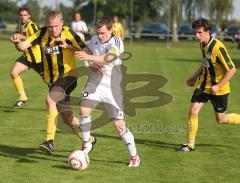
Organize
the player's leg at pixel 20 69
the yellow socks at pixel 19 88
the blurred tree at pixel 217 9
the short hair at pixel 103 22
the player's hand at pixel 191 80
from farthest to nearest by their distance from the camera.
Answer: the blurred tree at pixel 217 9, the yellow socks at pixel 19 88, the player's leg at pixel 20 69, the player's hand at pixel 191 80, the short hair at pixel 103 22

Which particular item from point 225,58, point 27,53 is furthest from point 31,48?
point 225,58

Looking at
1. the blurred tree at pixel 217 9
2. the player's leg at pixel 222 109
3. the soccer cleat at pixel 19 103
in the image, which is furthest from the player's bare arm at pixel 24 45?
the blurred tree at pixel 217 9

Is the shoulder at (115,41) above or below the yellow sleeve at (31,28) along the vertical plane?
above

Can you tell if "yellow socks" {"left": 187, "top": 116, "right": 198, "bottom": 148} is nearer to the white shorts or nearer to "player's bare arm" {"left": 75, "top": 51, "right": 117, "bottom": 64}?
the white shorts

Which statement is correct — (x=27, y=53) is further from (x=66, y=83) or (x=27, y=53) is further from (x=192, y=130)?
(x=192, y=130)

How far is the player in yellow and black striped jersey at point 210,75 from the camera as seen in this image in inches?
331

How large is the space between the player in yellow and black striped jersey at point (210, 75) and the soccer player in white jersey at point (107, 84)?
136 centimetres

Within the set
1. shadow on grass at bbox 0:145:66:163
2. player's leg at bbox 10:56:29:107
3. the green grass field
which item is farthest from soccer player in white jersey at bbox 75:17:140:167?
player's leg at bbox 10:56:29:107

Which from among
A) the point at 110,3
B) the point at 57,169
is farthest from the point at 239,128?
the point at 110,3

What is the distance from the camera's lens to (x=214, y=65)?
28.3ft

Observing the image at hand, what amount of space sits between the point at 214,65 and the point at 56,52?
91.0 inches

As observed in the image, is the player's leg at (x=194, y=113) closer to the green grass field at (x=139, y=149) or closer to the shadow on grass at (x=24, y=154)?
the green grass field at (x=139, y=149)

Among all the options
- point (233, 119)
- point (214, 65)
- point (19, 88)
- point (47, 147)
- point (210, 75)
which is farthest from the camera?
point (19, 88)

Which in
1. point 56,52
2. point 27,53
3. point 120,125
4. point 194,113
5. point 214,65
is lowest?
point 194,113
